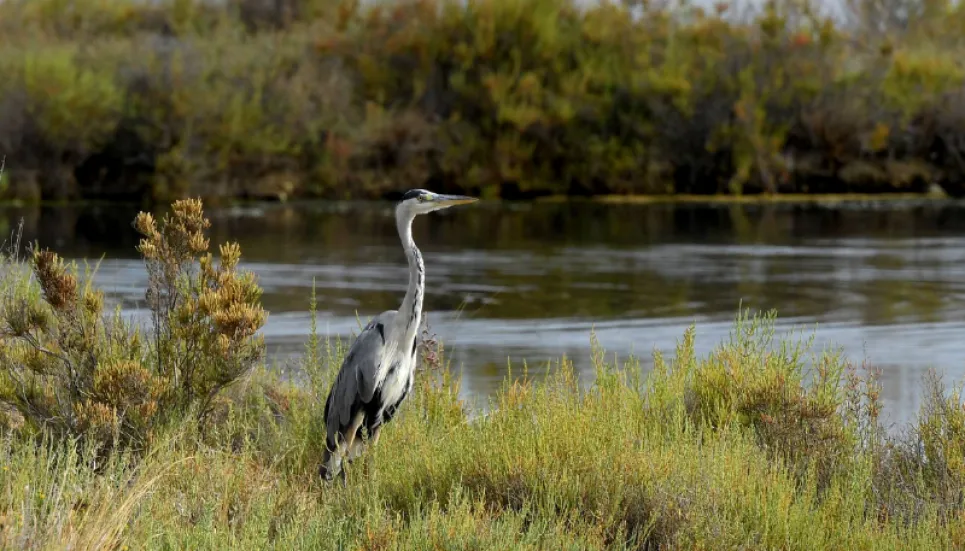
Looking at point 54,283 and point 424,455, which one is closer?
point 424,455

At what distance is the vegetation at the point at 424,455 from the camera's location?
5684 millimetres

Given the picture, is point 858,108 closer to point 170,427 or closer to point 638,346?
point 638,346

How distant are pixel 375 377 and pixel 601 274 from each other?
14.3m

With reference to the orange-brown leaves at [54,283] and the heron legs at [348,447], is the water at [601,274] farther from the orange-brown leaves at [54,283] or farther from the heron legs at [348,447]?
the orange-brown leaves at [54,283]

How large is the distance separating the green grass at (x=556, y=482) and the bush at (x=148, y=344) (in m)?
0.21

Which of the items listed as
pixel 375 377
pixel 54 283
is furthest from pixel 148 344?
pixel 375 377

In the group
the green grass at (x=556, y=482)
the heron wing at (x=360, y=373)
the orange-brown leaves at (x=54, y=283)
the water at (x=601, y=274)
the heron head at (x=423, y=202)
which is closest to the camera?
the green grass at (x=556, y=482)

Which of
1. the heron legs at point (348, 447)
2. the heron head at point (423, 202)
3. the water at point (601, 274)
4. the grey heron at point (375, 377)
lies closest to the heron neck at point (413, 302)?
the grey heron at point (375, 377)

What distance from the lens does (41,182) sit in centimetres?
3931

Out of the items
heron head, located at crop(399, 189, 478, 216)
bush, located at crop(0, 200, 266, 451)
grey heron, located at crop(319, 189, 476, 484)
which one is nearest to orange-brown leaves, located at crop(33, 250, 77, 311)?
bush, located at crop(0, 200, 266, 451)

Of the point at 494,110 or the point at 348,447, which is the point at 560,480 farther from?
the point at 494,110

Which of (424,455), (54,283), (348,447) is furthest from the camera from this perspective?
(54,283)

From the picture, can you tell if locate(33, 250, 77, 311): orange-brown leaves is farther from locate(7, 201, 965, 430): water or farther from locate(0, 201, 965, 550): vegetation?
locate(7, 201, 965, 430): water

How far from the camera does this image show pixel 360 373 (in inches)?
276
